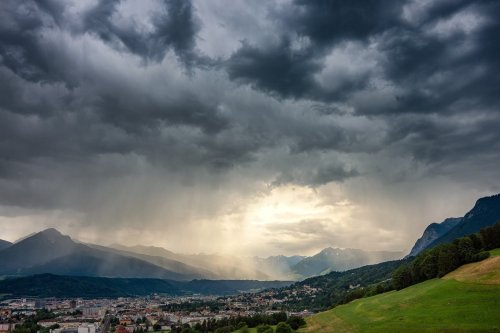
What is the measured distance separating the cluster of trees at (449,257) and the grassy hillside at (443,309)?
4.16m

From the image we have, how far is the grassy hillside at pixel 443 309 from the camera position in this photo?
66250mm

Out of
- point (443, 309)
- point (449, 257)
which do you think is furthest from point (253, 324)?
point (443, 309)

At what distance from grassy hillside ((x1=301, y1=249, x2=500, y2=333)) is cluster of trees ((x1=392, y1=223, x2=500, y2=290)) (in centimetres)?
416

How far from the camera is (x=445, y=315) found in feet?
235

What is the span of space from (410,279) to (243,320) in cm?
5849

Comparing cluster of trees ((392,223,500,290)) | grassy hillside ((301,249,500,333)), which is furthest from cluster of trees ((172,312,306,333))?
cluster of trees ((392,223,500,290))

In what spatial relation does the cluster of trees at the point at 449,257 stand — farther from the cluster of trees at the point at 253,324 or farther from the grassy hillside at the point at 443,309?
the cluster of trees at the point at 253,324

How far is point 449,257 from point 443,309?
37153 mm

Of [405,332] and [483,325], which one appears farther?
[405,332]

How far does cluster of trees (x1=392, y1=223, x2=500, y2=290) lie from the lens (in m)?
108

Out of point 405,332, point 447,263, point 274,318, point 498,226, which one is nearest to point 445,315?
point 405,332

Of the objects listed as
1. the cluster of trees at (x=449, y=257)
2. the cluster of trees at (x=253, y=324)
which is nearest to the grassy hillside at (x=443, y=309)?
the cluster of trees at (x=449, y=257)

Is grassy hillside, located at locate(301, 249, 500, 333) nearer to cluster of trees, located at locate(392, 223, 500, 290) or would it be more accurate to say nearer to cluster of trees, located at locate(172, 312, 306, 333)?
cluster of trees, located at locate(392, 223, 500, 290)

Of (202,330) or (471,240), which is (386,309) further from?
(202,330)
